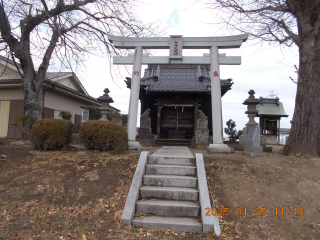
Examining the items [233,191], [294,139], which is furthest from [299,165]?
[233,191]

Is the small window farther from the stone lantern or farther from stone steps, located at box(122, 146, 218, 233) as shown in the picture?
stone steps, located at box(122, 146, 218, 233)

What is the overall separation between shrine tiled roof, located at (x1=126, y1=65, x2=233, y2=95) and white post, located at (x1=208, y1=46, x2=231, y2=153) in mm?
4573

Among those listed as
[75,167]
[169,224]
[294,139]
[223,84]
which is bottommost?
[169,224]

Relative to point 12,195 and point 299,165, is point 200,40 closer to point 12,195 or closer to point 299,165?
point 299,165

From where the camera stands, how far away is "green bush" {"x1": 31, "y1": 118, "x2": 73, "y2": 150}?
6.36 m

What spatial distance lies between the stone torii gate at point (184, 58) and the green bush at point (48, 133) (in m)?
2.32

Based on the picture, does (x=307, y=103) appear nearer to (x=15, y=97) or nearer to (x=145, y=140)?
(x=145, y=140)

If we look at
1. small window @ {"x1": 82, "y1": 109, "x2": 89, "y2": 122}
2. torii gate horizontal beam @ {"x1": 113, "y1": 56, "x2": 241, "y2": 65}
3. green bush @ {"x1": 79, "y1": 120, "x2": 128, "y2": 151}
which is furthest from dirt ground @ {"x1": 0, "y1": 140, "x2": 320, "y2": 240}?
small window @ {"x1": 82, "y1": 109, "x2": 89, "y2": 122}

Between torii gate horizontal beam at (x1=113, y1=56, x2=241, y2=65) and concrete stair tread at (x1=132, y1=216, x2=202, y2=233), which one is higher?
torii gate horizontal beam at (x1=113, y1=56, x2=241, y2=65)

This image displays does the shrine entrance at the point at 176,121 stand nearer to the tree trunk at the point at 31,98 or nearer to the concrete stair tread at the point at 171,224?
the tree trunk at the point at 31,98

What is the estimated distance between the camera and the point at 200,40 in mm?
8078

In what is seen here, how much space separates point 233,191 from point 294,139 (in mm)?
4017

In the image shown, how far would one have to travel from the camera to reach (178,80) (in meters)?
14.8
